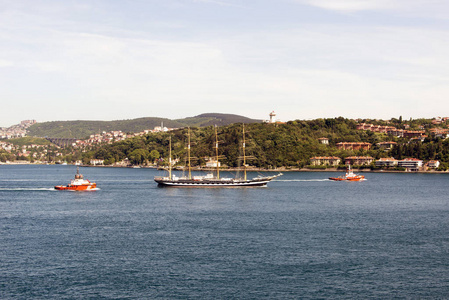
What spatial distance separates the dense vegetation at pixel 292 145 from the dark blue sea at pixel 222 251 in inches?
3433

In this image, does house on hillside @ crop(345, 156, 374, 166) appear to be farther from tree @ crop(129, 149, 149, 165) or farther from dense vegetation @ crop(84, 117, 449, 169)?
tree @ crop(129, 149, 149, 165)

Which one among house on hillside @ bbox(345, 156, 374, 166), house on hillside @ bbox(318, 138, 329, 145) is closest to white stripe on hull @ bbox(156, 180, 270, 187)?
house on hillside @ bbox(345, 156, 374, 166)

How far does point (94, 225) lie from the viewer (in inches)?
1487

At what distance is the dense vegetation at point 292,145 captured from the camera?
A: 148m

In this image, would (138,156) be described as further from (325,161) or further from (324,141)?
(325,161)

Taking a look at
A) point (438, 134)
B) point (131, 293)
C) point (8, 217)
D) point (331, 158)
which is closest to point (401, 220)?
point (131, 293)

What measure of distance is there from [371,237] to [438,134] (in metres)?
152

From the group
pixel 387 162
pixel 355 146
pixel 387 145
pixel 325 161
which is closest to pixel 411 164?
pixel 387 162

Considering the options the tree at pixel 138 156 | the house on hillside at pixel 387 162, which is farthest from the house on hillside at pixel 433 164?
the tree at pixel 138 156

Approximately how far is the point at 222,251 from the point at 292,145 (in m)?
134

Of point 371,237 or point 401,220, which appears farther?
point 401,220

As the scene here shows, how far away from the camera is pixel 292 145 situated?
526ft

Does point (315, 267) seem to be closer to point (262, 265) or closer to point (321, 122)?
point (262, 265)

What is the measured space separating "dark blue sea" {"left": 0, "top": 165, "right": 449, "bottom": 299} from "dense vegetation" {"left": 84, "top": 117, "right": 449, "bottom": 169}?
286 ft
